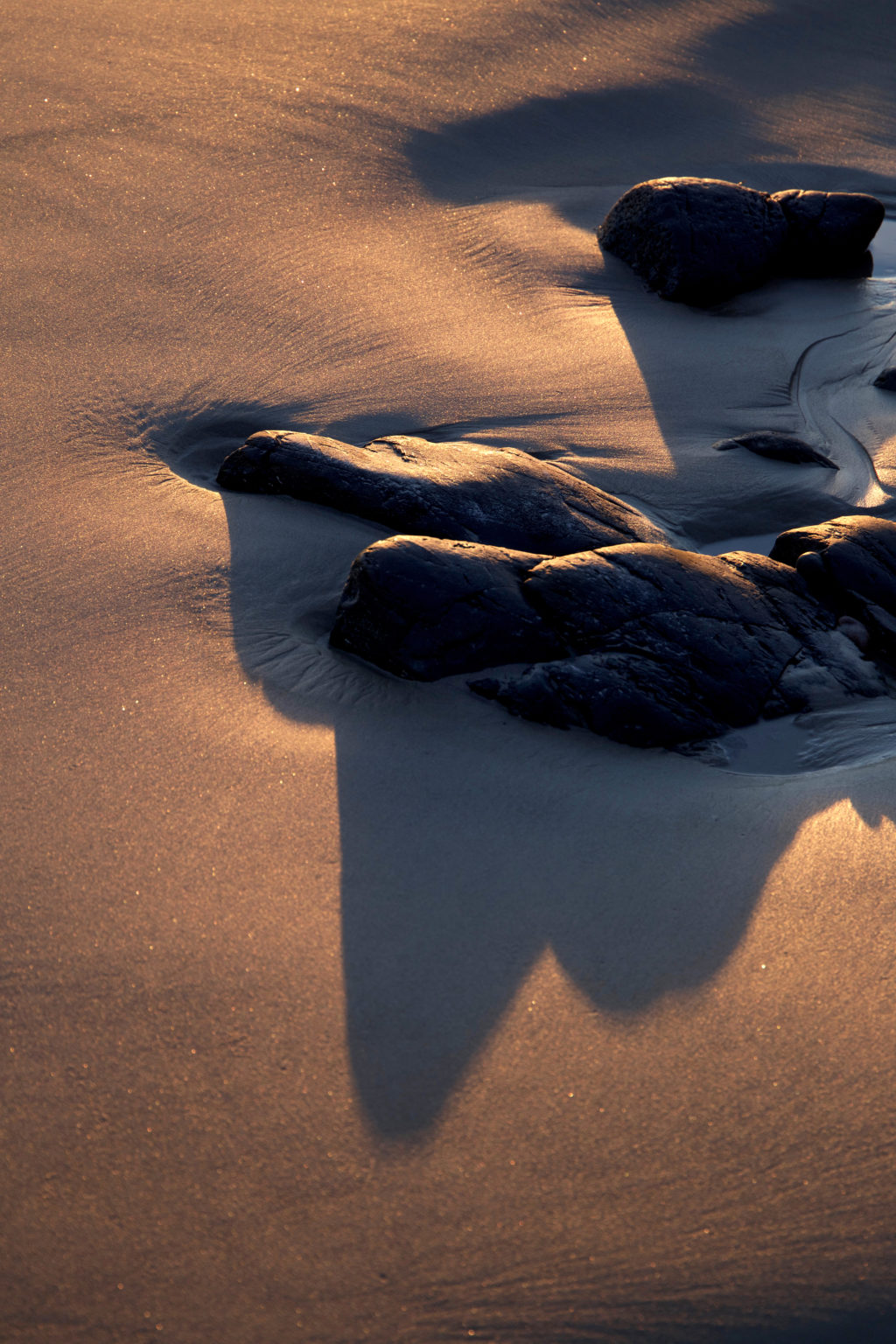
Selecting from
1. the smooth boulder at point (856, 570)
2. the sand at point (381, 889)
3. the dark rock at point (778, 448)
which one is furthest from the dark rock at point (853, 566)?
the dark rock at point (778, 448)

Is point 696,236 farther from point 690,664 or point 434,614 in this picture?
point 434,614

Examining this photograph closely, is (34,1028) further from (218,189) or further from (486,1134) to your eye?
(218,189)

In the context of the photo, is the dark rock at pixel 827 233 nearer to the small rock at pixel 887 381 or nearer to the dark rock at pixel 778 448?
the small rock at pixel 887 381

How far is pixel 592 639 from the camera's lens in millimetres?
2334


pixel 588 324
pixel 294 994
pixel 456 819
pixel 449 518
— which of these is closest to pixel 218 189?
pixel 588 324

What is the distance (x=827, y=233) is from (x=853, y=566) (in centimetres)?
269

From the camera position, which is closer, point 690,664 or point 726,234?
point 690,664

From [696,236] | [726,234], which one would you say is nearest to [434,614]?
[696,236]

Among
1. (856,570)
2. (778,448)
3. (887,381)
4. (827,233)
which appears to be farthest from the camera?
(827,233)

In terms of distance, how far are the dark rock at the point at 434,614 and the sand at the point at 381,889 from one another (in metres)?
0.11

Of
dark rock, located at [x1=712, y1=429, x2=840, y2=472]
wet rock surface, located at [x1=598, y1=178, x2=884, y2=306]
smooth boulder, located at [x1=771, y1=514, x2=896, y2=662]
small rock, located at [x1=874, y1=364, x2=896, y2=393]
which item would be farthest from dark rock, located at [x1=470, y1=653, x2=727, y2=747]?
wet rock surface, located at [x1=598, y1=178, x2=884, y2=306]

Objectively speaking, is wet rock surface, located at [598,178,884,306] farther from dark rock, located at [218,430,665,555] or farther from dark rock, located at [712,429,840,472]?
dark rock, located at [218,430,665,555]

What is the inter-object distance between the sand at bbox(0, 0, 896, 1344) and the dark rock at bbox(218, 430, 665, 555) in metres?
0.12

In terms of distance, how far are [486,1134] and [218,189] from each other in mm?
4219
